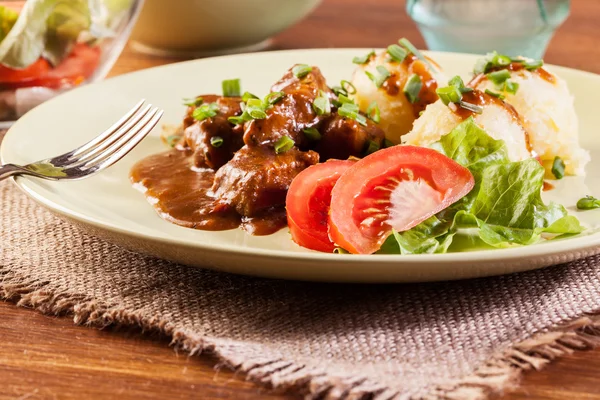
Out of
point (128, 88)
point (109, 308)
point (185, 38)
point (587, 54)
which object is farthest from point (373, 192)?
point (587, 54)

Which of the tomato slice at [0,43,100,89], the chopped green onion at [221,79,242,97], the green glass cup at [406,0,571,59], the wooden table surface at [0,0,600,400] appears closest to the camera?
the wooden table surface at [0,0,600,400]

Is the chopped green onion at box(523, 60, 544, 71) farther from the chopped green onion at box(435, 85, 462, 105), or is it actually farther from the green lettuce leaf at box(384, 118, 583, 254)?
the green lettuce leaf at box(384, 118, 583, 254)

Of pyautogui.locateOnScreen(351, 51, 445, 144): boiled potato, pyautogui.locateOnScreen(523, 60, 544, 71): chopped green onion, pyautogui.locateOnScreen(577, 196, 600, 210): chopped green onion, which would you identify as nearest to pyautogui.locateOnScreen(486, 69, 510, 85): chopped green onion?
pyautogui.locateOnScreen(523, 60, 544, 71): chopped green onion

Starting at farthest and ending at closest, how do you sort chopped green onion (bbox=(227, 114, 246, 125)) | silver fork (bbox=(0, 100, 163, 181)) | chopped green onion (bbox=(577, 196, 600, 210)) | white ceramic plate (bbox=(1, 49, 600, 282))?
chopped green onion (bbox=(227, 114, 246, 125)) < chopped green onion (bbox=(577, 196, 600, 210)) < silver fork (bbox=(0, 100, 163, 181)) < white ceramic plate (bbox=(1, 49, 600, 282))

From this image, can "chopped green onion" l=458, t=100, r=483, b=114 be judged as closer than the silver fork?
A: No

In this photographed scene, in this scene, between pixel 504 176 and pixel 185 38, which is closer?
pixel 504 176

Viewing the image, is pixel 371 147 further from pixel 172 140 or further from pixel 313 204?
pixel 172 140

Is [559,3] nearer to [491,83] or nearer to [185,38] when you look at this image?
[491,83]
